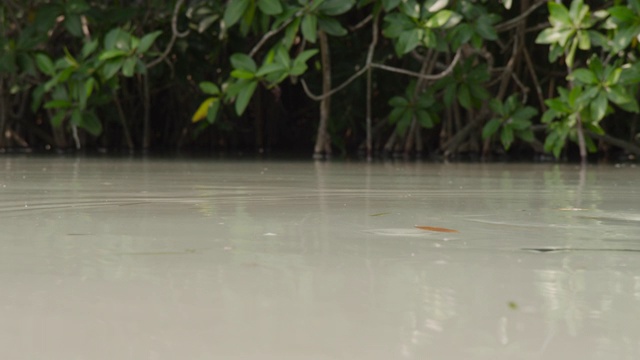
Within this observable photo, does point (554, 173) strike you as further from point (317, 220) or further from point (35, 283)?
point (35, 283)

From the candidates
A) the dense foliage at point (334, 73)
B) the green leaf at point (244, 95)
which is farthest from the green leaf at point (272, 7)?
the green leaf at point (244, 95)

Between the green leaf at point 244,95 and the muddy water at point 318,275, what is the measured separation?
1879 mm

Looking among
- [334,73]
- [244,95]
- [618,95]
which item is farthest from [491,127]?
[334,73]

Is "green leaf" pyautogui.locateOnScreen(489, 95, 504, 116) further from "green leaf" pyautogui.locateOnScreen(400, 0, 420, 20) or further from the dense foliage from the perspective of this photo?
"green leaf" pyautogui.locateOnScreen(400, 0, 420, 20)

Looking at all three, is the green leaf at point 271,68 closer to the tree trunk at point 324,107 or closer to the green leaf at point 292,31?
the green leaf at point 292,31

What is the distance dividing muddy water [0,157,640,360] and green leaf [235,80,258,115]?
1.88 meters

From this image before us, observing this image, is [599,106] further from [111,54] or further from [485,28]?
[111,54]

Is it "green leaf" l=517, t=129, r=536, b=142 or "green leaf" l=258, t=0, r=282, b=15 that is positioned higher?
"green leaf" l=258, t=0, r=282, b=15

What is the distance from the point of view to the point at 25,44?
5.25m

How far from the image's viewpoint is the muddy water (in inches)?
34.0

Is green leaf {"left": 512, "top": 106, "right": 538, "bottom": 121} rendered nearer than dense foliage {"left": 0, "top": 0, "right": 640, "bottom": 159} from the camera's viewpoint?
No

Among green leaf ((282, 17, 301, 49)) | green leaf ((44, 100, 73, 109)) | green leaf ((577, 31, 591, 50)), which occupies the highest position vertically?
green leaf ((282, 17, 301, 49))

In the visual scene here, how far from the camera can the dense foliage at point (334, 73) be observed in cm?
412

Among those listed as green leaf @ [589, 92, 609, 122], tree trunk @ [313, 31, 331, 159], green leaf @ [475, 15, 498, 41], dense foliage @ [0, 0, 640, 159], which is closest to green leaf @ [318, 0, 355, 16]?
dense foliage @ [0, 0, 640, 159]
